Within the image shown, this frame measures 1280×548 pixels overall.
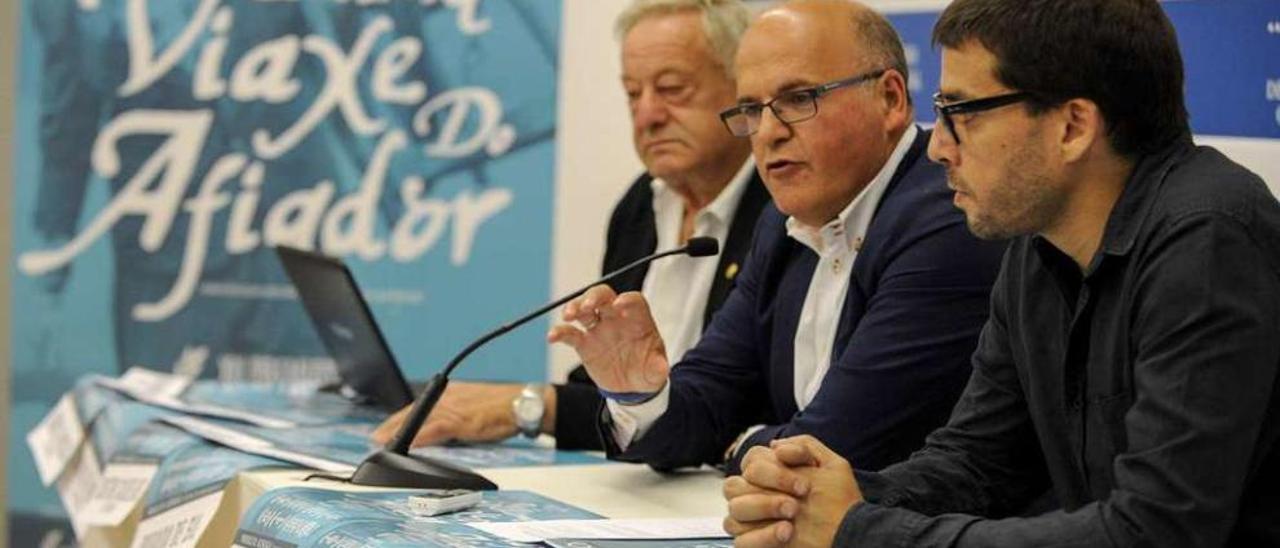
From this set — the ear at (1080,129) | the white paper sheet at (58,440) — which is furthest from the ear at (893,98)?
the white paper sheet at (58,440)

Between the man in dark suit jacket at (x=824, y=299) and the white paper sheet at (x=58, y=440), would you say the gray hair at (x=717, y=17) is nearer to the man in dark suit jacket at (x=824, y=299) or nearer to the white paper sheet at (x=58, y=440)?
the man in dark suit jacket at (x=824, y=299)

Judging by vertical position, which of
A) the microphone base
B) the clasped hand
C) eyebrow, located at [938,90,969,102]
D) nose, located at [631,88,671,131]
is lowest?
the microphone base

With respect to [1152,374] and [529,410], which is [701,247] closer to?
[529,410]

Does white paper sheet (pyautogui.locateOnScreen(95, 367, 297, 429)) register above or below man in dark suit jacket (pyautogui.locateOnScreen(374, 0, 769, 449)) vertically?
below

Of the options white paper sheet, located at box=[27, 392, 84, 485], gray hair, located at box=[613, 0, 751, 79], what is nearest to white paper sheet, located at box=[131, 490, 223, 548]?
white paper sheet, located at box=[27, 392, 84, 485]

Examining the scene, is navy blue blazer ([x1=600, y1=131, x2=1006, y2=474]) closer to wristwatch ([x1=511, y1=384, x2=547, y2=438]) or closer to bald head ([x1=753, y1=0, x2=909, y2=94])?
bald head ([x1=753, y1=0, x2=909, y2=94])

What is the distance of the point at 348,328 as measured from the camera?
3.37m

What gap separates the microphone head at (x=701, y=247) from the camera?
8.27 ft

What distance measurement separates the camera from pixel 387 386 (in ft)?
11.1

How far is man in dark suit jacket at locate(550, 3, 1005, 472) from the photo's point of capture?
8.25ft

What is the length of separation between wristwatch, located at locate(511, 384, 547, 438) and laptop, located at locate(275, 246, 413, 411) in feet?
0.70

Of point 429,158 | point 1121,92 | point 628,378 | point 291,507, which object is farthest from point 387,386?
point 1121,92

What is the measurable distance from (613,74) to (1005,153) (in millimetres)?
2769

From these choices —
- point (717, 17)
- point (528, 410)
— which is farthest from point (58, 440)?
point (717, 17)
